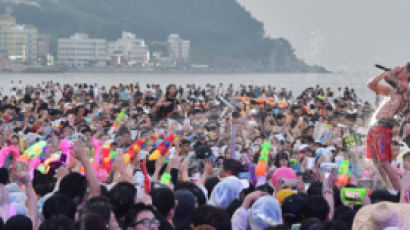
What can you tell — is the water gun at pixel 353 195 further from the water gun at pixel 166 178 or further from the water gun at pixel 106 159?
the water gun at pixel 106 159

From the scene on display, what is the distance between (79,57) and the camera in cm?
19138

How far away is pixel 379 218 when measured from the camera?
3.72 metres

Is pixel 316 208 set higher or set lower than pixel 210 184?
higher

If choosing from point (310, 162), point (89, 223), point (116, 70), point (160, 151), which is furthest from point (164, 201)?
point (116, 70)

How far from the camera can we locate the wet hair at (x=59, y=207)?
190 inches

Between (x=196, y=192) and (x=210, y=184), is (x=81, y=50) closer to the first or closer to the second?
(x=210, y=184)

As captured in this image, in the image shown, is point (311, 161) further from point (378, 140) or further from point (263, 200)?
point (263, 200)

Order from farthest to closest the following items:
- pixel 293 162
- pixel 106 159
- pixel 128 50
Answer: pixel 128 50
pixel 293 162
pixel 106 159

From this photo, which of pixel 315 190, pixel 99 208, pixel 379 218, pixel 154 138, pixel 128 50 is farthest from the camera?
pixel 128 50

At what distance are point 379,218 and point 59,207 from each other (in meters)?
2.22

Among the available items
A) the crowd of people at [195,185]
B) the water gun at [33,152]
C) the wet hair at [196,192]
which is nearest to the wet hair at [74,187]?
the crowd of people at [195,185]

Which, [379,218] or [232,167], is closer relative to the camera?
[379,218]

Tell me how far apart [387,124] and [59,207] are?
12.5 ft

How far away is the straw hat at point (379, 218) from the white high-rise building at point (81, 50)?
616 feet
